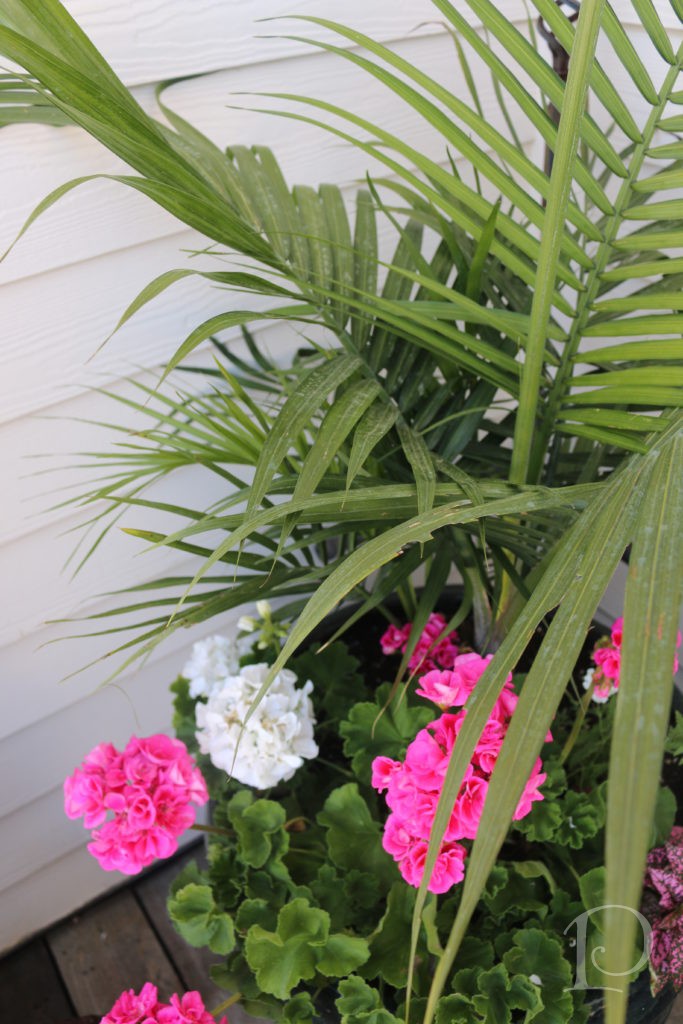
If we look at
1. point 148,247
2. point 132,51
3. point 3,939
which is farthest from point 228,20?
point 3,939

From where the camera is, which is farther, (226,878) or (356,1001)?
(226,878)

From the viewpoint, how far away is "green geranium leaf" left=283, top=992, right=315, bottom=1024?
2.51 ft

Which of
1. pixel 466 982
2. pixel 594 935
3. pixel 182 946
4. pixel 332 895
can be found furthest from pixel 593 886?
pixel 182 946

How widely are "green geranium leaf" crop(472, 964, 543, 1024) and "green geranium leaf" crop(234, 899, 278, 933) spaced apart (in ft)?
0.68

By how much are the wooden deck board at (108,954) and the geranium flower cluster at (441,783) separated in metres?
0.73

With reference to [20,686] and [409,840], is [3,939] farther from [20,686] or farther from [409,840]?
[409,840]

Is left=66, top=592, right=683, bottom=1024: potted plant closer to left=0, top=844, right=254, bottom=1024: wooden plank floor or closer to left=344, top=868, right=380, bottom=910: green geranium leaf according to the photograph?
left=344, top=868, right=380, bottom=910: green geranium leaf

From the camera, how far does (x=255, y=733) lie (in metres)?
0.82

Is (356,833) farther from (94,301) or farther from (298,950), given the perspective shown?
(94,301)

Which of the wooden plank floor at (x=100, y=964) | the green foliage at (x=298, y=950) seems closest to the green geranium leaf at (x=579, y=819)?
the green foliage at (x=298, y=950)

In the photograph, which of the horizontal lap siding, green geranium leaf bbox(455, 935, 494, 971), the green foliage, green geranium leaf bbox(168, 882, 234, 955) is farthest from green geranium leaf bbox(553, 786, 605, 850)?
the horizontal lap siding

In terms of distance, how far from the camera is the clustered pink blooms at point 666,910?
0.73 m

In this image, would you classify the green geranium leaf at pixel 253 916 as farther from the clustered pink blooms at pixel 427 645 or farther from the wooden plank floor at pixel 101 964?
the wooden plank floor at pixel 101 964

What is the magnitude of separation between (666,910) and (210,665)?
510mm
